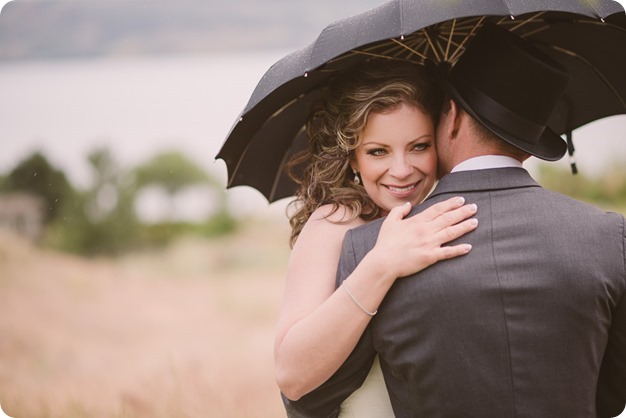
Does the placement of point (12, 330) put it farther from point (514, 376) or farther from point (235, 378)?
point (514, 376)

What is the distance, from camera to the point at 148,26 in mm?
9844

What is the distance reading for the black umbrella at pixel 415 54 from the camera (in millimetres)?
1819

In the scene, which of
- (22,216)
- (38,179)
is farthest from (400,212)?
A: (22,216)

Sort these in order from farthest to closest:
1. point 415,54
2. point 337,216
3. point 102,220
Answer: point 102,220, point 415,54, point 337,216

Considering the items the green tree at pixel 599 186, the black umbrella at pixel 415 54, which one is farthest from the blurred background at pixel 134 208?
the black umbrella at pixel 415 54

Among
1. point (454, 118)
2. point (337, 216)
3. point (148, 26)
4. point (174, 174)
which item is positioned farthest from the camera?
point (174, 174)

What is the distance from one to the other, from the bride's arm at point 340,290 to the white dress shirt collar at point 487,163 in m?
0.12

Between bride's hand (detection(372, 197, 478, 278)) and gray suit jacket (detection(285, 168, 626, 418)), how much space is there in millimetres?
28

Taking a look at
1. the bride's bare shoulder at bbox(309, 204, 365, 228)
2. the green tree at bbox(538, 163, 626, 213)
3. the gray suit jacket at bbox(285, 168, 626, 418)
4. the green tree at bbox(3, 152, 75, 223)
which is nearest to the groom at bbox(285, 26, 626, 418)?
the gray suit jacket at bbox(285, 168, 626, 418)

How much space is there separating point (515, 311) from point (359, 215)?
0.65 m

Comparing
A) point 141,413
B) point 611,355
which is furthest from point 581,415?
point 141,413

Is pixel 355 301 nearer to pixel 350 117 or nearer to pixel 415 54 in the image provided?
pixel 350 117

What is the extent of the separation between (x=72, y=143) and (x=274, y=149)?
8.83m

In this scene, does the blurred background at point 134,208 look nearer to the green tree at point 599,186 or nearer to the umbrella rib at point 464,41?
the green tree at point 599,186
